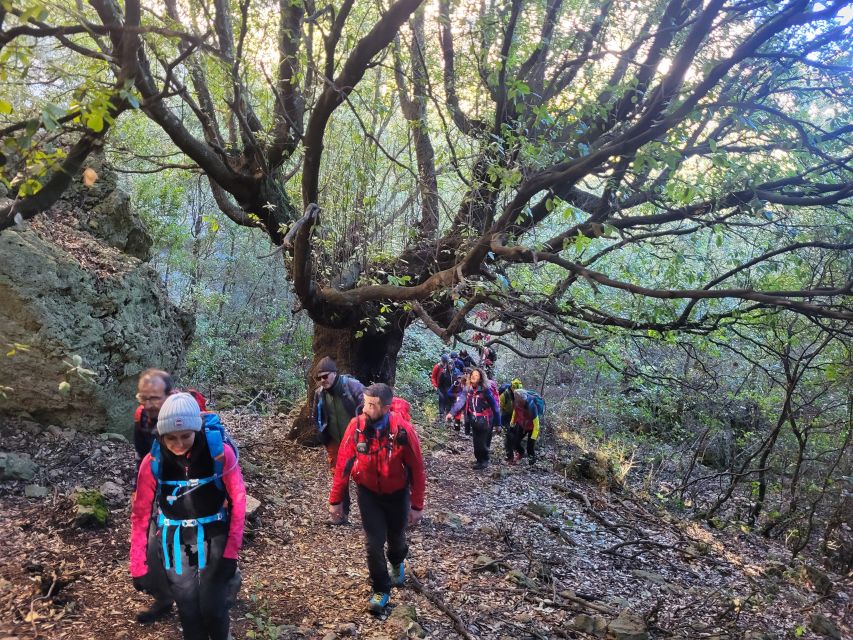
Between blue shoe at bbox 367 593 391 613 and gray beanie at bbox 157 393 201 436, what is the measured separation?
2.59 m

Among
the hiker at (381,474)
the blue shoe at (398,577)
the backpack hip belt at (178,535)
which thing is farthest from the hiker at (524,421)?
the backpack hip belt at (178,535)

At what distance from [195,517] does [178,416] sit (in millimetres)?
650

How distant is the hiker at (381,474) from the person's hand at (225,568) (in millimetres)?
1482

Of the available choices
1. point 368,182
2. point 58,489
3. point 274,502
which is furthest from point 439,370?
point 58,489

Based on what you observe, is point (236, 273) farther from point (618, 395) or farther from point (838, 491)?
point (838, 491)

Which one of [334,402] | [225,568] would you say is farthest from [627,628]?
[334,402]

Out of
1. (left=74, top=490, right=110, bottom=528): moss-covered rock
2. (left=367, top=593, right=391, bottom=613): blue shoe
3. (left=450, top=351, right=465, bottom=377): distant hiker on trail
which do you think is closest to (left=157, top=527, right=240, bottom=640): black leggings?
(left=367, top=593, right=391, bottom=613): blue shoe

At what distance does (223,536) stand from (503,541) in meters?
4.61

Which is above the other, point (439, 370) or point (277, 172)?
point (277, 172)

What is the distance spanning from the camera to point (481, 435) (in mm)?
10469

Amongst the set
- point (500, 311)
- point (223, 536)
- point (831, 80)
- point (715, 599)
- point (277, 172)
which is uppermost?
point (831, 80)

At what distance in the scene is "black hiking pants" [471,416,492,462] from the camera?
10242 millimetres

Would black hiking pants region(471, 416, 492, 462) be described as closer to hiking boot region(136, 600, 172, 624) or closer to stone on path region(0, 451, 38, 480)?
hiking boot region(136, 600, 172, 624)

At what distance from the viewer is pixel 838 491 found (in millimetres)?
8258
